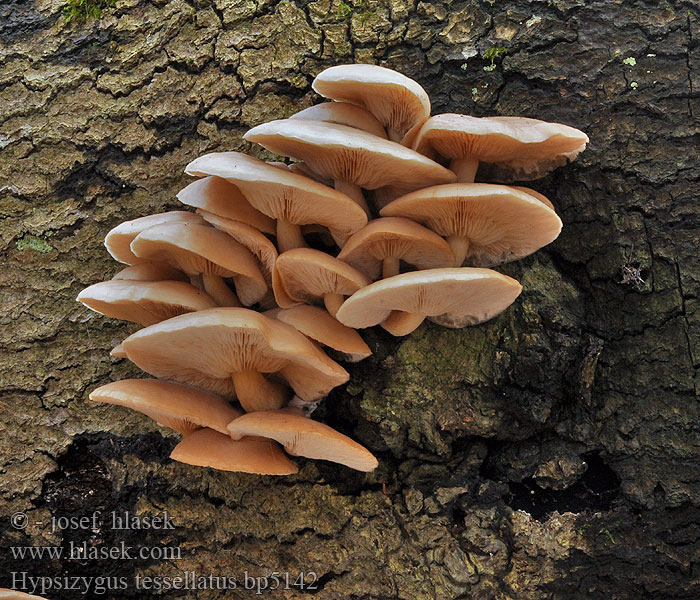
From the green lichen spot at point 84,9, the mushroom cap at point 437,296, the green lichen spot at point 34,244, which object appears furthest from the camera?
the green lichen spot at point 84,9

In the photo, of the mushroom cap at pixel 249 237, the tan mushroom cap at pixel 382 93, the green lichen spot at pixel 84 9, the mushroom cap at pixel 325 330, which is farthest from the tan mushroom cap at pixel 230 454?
the green lichen spot at pixel 84 9

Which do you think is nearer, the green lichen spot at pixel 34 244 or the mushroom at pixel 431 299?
the mushroom at pixel 431 299

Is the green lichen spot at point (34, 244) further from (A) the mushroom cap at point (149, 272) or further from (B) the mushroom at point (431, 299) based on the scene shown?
(B) the mushroom at point (431, 299)

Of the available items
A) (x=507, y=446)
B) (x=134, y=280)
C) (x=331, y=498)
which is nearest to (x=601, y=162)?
(x=507, y=446)

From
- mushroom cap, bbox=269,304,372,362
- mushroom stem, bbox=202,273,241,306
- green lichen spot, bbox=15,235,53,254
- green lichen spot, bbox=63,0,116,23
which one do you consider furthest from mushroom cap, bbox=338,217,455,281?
green lichen spot, bbox=63,0,116,23

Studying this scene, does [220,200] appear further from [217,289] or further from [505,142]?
[505,142]

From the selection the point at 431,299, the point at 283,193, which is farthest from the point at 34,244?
the point at 431,299

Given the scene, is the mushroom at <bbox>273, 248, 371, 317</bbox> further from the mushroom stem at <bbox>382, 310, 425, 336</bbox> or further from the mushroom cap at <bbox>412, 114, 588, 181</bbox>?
the mushroom cap at <bbox>412, 114, 588, 181</bbox>
